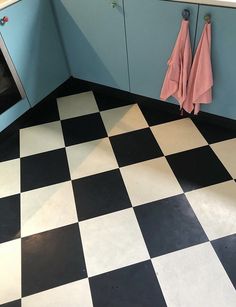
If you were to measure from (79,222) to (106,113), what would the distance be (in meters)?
0.87

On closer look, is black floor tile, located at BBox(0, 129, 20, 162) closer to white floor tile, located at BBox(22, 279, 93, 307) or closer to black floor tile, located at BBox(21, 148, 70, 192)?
black floor tile, located at BBox(21, 148, 70, 192)

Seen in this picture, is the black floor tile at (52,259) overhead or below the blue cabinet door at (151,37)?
below

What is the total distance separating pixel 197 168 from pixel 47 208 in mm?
846

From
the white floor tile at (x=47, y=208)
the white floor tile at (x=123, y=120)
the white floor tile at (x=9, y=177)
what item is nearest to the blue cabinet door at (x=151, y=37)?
the white floor tile at (x=123, y=120)

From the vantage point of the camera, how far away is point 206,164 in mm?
1631

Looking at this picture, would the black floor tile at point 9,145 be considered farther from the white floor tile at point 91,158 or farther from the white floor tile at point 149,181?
the white floor tile at point 149,181

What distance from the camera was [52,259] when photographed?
1338 millimetres

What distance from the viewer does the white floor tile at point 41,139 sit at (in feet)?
6.05

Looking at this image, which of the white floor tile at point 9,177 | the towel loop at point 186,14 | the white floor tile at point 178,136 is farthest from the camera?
the white floor tile at point 178,136

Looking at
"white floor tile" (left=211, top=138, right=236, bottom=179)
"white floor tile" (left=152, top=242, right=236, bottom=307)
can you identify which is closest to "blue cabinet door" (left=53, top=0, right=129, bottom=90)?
"white floor tile" (left=211, top=138, right=236, bottom=179)

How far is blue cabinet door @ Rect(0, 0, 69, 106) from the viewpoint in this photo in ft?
5.50

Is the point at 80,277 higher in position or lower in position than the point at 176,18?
lower

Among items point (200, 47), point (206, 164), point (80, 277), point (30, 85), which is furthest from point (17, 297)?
point (200, 47)

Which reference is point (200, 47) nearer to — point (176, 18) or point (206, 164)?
point (176, 18)
